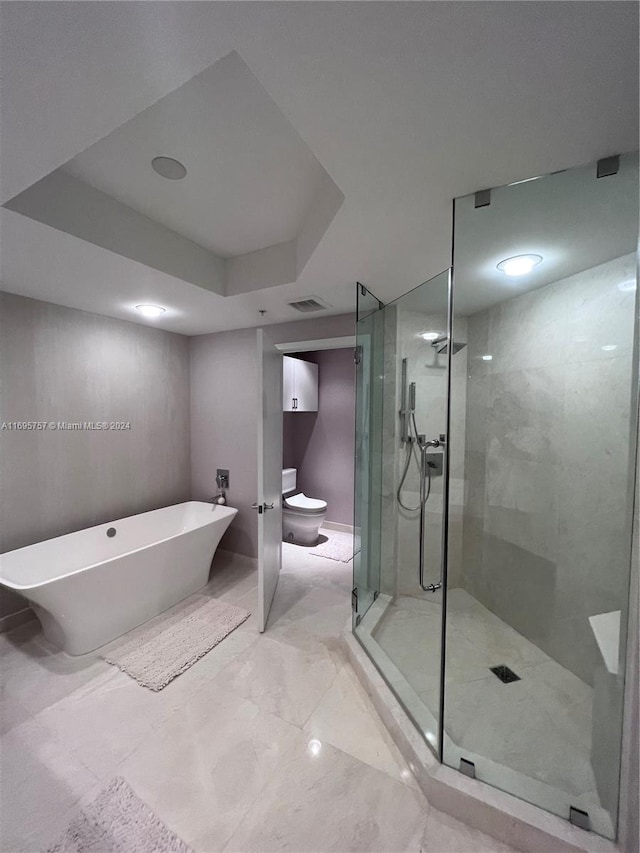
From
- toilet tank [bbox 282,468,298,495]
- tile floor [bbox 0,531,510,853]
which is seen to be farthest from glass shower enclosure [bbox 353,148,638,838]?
toilet tank [bbox 282,468,298,495]

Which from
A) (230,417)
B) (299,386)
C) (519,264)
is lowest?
(230,417)

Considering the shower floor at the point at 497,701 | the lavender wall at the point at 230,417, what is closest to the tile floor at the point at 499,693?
the shower floor at the point at 497,701

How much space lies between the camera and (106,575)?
207 cm

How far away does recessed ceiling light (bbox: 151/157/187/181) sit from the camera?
1460mm

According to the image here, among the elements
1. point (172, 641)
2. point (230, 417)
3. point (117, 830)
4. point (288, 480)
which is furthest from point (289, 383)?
point (117, 830)

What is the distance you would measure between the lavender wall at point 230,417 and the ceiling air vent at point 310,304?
36 cm

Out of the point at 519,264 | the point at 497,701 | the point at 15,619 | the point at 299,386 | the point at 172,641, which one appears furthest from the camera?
the point at 299,386

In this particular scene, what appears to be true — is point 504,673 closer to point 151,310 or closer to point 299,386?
point 299,386

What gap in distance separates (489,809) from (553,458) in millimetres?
1630

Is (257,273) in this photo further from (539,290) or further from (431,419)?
(539,290)

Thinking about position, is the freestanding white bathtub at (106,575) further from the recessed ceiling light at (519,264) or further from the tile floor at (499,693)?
the recessed ceiling light at (519,264)

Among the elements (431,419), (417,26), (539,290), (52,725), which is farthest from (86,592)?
(539,290)

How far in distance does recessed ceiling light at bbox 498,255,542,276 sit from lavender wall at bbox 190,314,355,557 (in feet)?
5.52

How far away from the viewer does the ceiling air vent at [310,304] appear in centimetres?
252
